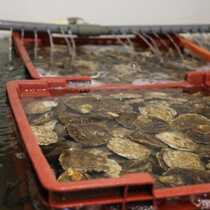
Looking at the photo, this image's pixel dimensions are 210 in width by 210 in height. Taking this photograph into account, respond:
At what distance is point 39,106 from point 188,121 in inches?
18.5

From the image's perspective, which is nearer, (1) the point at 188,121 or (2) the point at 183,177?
(2) the point at 183,177

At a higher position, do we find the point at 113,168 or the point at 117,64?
the point at 117,64

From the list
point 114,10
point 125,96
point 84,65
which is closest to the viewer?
point 125,96

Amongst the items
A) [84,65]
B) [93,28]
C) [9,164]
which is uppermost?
[93,28]

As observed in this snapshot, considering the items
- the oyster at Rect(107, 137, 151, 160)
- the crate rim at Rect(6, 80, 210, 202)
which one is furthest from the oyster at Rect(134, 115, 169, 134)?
the crate rim at Rect(6, 80, 210, 202)

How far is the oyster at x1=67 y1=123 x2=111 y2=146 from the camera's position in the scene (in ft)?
3.61

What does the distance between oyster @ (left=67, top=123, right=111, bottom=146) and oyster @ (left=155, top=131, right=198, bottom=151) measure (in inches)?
6.0

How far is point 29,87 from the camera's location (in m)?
1.41

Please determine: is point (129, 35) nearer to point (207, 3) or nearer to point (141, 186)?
point (207, 3)

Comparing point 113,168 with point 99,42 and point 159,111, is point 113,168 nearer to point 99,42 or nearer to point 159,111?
point 159,111

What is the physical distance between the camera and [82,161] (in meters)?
0.98

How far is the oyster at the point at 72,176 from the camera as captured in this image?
35.9 inches

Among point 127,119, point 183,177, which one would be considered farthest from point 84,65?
point 183,177

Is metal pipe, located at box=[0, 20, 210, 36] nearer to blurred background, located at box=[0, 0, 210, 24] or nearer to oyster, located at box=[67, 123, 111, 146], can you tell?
blurred background, located at box=[0, 0, 210, 24]
